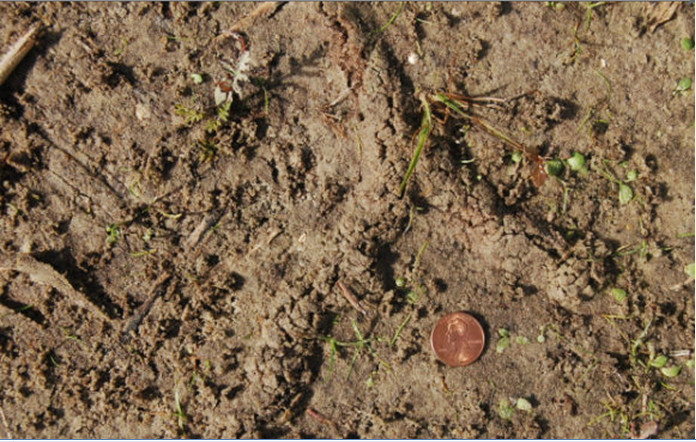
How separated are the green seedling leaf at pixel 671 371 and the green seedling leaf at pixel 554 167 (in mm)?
1383

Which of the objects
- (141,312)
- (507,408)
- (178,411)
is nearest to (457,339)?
(507,408)

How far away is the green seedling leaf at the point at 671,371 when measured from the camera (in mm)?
3062

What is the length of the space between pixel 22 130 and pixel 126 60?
71 centimetres

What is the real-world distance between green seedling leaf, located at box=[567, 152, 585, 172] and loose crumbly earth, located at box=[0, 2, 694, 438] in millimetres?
37

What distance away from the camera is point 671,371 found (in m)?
3.06

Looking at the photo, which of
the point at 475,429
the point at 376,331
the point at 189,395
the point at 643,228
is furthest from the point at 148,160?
the point at 643,228

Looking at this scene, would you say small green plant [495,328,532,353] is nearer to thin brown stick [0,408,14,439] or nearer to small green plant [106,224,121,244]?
small green plant [106,224,121,244]

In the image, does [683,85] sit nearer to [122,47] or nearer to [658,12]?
[658,12]

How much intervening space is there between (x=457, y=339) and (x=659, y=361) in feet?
4.17

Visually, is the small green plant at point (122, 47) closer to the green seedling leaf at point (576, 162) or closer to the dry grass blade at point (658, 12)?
the green seedling leaf at point (576, 162)

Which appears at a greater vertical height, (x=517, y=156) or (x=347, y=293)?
(x=517, y=156)

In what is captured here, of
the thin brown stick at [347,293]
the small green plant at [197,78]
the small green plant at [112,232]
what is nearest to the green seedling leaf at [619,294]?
the thin brown stick at [347,293]

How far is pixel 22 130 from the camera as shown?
2840 millimetres

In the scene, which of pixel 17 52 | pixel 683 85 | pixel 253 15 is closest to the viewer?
pixel 17 52
